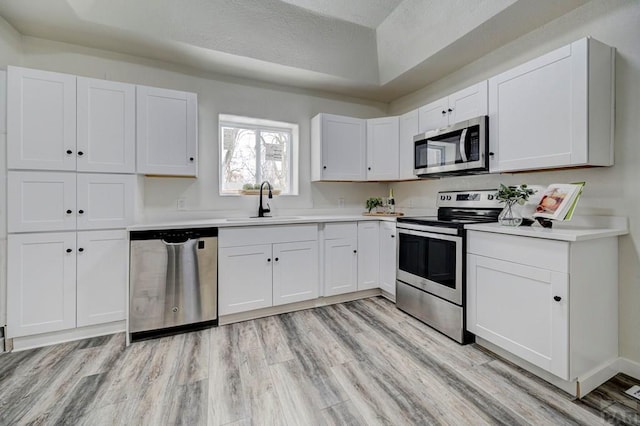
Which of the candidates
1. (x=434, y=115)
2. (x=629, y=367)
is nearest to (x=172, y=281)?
(x=434, y=115)

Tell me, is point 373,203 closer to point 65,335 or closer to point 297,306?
point 297,306

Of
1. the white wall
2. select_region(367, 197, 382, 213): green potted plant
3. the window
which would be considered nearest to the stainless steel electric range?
the white wall

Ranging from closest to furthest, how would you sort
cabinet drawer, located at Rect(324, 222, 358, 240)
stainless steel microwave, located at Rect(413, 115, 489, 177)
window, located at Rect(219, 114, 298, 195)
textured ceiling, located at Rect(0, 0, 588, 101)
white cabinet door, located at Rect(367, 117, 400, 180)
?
textured ceiling, located at Rect(0, 0, 588, 101) < stainless steel microwave, located at Rect(413, 115, 489, 177) < cabinet drawer, located at Rect(324, 222, 358, 240) < window, located at Rect(219, 114, 298, 195) < white cabinet door, located at Rect(367, 117, 400, 180)

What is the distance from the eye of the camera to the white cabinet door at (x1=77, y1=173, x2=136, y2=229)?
2.25 meters

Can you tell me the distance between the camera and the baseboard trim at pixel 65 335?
213 centimetres

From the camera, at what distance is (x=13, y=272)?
2.08 metres

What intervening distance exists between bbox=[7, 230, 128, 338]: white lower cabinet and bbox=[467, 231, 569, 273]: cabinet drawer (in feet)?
9.40

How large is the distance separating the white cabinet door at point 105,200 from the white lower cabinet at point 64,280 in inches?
3.4

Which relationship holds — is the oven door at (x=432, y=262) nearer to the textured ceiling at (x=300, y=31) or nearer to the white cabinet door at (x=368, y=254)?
the white cabinet door at (x=368, y=254)

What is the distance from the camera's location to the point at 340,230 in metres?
3.03

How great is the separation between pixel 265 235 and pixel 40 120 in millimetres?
1953

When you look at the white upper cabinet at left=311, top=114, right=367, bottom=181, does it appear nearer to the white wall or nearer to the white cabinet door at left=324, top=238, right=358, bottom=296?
the white cabinet door at left=324, top=238, right=358, bottom=296

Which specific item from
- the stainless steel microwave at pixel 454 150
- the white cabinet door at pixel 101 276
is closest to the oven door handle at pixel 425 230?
the stainless steel microwave at pixel 454 150

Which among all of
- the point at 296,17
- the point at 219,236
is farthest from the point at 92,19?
the point at 219,236
